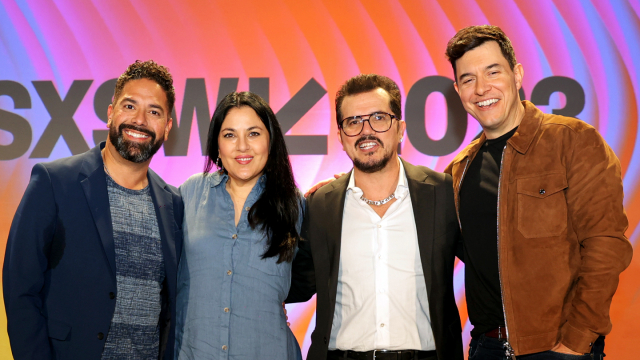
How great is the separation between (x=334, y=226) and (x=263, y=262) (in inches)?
17.1

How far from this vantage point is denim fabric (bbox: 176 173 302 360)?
88.5 inches

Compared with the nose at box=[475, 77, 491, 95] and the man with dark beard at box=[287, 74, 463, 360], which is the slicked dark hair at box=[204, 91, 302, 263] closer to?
the man with dark beard at box=[287, 74, 463, 360]

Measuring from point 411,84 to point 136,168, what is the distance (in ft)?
8.31

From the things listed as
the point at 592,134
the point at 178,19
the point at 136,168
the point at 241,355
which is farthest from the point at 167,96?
the point at 592,134

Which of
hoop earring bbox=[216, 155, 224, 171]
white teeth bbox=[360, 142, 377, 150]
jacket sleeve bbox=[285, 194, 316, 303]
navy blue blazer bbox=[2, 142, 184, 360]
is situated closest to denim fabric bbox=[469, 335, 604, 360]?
jacket sleeve bbox=[285, 194, 316, 303]

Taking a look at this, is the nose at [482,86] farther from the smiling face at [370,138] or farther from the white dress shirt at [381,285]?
the white dress shirt at [381,285]

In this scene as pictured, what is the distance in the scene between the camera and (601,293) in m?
2.00

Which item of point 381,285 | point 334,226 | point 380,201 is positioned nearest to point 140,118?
point 334,226

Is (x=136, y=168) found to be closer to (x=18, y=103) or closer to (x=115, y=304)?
(x=115, y=304)

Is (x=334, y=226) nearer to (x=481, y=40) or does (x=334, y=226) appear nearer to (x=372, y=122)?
(x=372, y=122)

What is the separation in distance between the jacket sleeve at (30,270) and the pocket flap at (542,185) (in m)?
2.19

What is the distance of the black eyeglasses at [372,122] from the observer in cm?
264

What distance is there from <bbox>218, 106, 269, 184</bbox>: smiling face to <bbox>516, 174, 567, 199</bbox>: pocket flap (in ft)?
4.27

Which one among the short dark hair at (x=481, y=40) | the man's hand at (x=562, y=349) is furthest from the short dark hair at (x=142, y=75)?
the man's hand at (x=562, y=349)
